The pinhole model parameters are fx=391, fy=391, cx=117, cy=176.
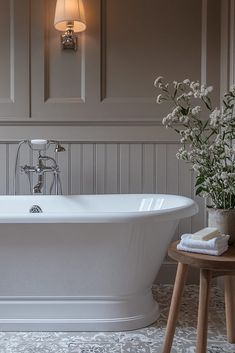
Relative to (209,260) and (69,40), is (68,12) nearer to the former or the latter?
(69,40)

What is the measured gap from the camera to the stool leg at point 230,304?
168 cm

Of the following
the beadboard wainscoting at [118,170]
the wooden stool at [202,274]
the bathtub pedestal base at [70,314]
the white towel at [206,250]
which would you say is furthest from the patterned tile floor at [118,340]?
the beadboard wainscoting at [118,170]

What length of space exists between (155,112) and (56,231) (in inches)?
45.9

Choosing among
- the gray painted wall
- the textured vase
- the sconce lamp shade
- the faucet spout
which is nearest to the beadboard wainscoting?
the gray painted wall

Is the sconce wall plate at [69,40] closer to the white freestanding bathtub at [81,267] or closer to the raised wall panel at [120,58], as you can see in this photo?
the raised wall panel at [120,58]

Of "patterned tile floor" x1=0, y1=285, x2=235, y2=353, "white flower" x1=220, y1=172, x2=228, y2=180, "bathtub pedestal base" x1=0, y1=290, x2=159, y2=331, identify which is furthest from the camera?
"bathtub pedestal base" x1=0, y1=290, x2=159, y2=331

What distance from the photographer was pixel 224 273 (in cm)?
140

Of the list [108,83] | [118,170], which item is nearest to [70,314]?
[118,170]

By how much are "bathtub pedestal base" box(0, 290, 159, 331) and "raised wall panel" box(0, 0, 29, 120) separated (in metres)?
1.21

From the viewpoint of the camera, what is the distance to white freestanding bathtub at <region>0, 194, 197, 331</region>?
5.49 ft

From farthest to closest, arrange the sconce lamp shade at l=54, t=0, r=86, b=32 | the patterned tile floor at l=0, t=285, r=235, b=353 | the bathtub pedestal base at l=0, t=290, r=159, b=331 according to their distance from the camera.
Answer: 1. the sconce lamp shade at l=54, t=0, r=86, b=32
2. the bathtub pedestal base at l=0, t=290, r=159, b=331
3. the patterned tile floor at l=0, t=285, r=235, b=353

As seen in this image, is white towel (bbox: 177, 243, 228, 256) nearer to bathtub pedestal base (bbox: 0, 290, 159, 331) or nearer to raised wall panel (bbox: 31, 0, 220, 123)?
bathtub pedestal base (bbox: 0, 290, 159, 331)

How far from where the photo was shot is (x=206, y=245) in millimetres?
1330

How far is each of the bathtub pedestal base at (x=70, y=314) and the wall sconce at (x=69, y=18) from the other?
157cm
